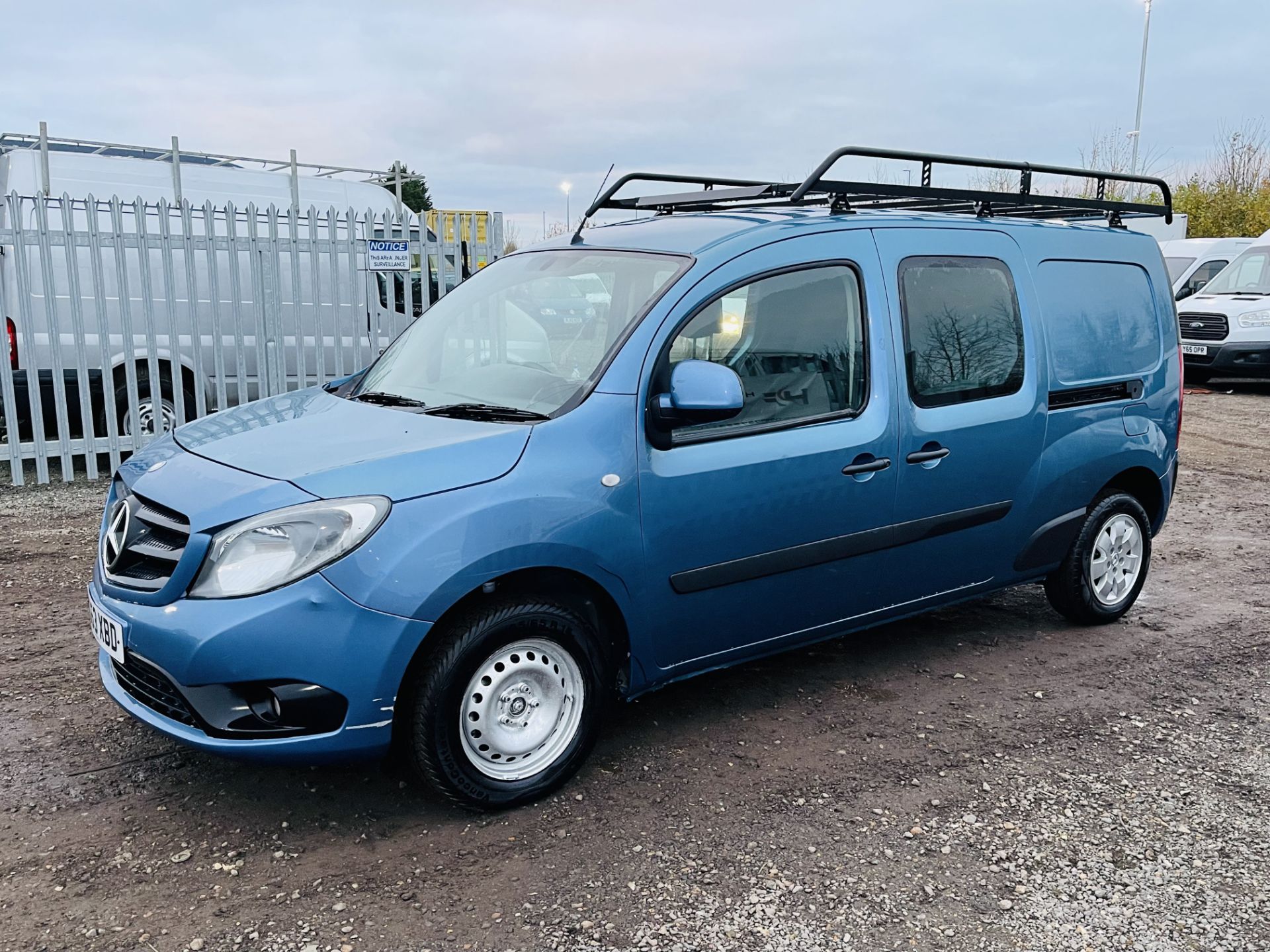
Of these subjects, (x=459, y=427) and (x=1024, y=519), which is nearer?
(x=459, y=427)

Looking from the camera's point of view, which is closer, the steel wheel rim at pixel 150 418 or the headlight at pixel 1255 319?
the steel wheel rim at pixel 150 418

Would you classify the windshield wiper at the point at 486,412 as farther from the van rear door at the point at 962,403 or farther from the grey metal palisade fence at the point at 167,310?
the grey metal palisade fence at the point at 167,310

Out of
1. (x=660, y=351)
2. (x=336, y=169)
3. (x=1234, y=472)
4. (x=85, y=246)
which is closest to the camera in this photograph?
(x=660, y=351)

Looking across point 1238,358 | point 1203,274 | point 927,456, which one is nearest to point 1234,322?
point 1238,358

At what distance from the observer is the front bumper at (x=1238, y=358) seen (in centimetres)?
1461

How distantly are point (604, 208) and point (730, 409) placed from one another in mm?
1945

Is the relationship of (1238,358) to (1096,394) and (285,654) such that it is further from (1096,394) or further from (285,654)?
(285,654)

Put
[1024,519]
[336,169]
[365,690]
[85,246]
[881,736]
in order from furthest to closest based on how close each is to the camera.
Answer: [336,169] → [85,246] → [1024,519] → [881,736] → [365,690]

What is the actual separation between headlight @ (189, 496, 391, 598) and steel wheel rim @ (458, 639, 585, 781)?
0.57 metres

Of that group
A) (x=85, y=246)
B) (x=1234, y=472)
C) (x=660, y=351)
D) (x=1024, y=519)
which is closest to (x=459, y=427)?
(x=660, y=351)

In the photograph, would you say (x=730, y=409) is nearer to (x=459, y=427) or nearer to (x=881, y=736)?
(x=459, y=427)

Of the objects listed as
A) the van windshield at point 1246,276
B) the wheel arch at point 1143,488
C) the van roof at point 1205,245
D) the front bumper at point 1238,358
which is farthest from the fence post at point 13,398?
the van roof at point 1205,245

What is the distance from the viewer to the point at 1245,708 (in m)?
4.14

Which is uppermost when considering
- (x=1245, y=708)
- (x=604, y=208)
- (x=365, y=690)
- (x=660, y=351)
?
(x=604, y=208)
